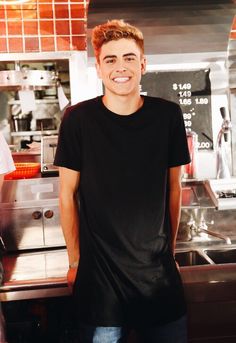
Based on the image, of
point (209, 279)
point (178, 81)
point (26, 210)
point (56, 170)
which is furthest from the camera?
point (178, 81)

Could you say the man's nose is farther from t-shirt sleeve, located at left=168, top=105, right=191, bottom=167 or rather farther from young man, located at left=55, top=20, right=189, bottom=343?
t-shirt sleeve, located at left=168, top=105, right=191, bottom=167

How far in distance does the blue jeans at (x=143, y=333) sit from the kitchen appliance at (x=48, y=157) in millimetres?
1485

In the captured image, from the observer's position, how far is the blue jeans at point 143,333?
1.67m

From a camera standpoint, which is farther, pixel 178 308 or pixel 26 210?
pixel 26 210

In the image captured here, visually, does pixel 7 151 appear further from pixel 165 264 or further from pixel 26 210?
pixel 165 264

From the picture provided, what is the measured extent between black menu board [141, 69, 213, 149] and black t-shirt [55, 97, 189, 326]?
1.82 m

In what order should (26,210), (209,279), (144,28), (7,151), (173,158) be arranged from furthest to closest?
1. (144,28)
2. (26,210)
3. (7,151)
4. (209,279)
5. (173,158)

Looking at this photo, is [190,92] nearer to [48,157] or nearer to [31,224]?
[48,157]

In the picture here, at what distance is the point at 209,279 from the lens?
2.20 m

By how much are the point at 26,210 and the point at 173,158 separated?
1282 millimetres

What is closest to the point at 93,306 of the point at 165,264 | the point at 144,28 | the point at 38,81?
→ the point at 165,264

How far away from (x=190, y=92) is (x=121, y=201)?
209 cm

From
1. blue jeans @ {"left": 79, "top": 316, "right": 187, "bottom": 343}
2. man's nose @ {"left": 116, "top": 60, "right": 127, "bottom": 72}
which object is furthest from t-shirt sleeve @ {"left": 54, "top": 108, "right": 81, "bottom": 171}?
blue jeans @ {"left": 79, "top": 316, "right": 187, "bottom": 343}

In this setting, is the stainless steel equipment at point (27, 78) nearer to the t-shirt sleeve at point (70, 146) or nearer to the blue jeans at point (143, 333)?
the t-shirt sleeve at point (70, 146)
